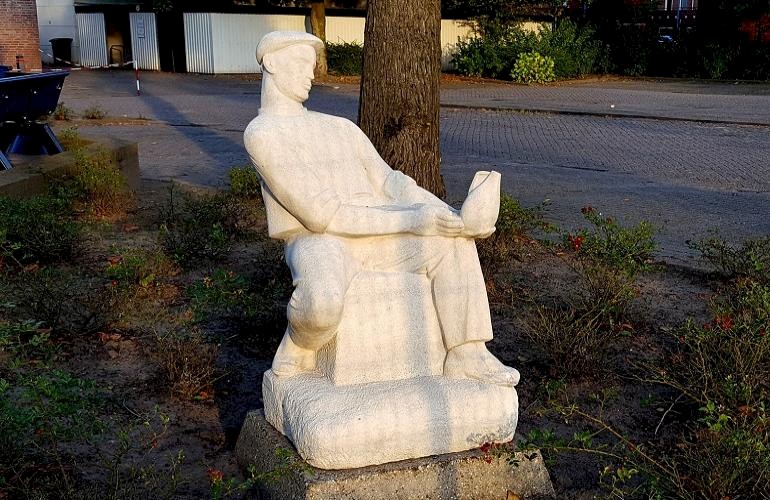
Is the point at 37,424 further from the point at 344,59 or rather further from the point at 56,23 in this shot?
the point at 56,23

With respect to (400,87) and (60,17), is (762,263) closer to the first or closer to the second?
(400,87)

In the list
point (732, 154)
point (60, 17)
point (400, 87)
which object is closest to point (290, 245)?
point (400, 87)

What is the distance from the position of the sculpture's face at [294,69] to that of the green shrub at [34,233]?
3.57m

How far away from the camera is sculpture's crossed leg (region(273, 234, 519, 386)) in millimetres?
3523

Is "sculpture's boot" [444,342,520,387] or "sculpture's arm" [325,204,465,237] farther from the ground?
"sculpture's arm" [325,204,465,237]

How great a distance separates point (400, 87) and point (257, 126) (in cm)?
363

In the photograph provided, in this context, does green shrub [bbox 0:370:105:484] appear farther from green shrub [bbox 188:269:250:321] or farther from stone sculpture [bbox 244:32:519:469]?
green shrub [bbox 188:269:250:321]

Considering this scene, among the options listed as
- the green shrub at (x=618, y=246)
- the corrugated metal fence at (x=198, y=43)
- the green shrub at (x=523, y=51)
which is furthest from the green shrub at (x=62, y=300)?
the corrugated metal fence at (x=198, y=43)

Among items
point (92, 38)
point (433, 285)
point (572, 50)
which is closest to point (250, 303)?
point (433, 285)

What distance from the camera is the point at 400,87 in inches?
279

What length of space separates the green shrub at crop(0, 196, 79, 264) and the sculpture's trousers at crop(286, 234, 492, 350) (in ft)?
11.9

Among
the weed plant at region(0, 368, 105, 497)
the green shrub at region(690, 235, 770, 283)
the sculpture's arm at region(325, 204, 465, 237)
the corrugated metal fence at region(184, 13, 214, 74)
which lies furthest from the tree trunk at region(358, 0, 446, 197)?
the corrugated metal fence at region(184, 13, 214, 74)

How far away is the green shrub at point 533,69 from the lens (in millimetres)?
25938

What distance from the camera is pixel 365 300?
142 inches
